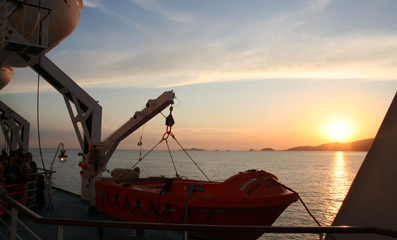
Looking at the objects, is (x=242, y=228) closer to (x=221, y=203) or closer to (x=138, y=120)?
(x=221, y=203)

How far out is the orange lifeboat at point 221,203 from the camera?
5.61m

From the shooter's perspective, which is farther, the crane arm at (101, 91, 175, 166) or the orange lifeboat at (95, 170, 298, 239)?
the crane arm at (101, 91, 175, 166)

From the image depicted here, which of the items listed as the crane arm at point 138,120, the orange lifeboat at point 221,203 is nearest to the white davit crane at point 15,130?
the crane arm at point 138,120

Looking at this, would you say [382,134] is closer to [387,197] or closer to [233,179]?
[387,197]

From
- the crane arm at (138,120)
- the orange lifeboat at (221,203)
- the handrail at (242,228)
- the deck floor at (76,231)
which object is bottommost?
the deck floor at (76,231)

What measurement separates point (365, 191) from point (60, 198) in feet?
33.4

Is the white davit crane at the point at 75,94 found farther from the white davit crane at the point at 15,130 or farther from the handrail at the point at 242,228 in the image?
the handrail at the point at 242,228

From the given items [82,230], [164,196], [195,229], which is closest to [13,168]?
[82,230]

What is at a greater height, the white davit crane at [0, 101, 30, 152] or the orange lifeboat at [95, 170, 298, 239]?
the white davit crane at [0, 101, 30, 152]

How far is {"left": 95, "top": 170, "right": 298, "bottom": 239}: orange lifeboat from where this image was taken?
18.4 feet

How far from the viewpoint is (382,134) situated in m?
3.16

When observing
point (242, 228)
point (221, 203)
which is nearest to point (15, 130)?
point (221, 203)

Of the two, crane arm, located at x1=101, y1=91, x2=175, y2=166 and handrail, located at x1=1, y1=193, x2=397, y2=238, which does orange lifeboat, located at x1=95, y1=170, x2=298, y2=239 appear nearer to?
crane arm, located at x1=101, y1=91, x2=175, y2=166

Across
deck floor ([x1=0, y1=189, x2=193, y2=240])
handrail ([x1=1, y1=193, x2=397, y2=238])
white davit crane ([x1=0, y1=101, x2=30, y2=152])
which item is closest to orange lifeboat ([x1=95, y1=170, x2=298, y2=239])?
deck floor ([x1=0, y1=189, x2=193, y2=240])
